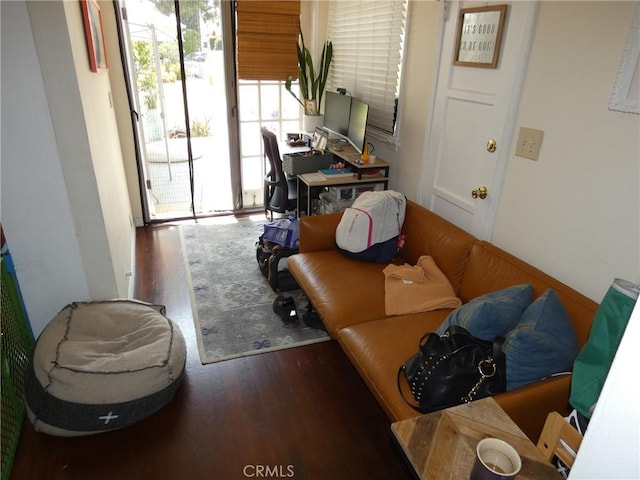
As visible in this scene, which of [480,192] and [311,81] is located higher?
[311,81]

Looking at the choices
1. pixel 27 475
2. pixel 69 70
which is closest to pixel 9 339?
pixel 27 475

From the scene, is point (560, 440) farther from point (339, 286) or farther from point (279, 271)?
point (279, 271)

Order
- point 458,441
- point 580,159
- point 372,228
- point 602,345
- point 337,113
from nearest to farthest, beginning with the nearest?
point 458,441 → point 602,345 → point 580,159 → point 372,228 → point 337,113

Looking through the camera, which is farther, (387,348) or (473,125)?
(473,125)

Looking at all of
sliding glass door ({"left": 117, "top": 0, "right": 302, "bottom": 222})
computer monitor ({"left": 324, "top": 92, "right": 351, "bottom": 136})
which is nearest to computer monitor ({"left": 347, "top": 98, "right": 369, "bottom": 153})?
computer monitor ({"left": 324, "top": 92, "right": 351, "bottom": 136})

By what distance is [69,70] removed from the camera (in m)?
1.81

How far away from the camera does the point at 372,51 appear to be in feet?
10.9

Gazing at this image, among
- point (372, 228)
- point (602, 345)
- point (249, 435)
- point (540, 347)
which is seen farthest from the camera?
point (372, 228)

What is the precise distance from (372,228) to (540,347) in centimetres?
123

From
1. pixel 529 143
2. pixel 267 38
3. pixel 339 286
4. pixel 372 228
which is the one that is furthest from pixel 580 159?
pixel 267 38

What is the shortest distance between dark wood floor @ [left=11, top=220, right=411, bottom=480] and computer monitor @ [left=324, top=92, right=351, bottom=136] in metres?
2.02

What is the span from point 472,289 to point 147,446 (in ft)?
5.58

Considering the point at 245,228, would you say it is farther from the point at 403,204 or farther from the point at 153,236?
the point at 403,204
